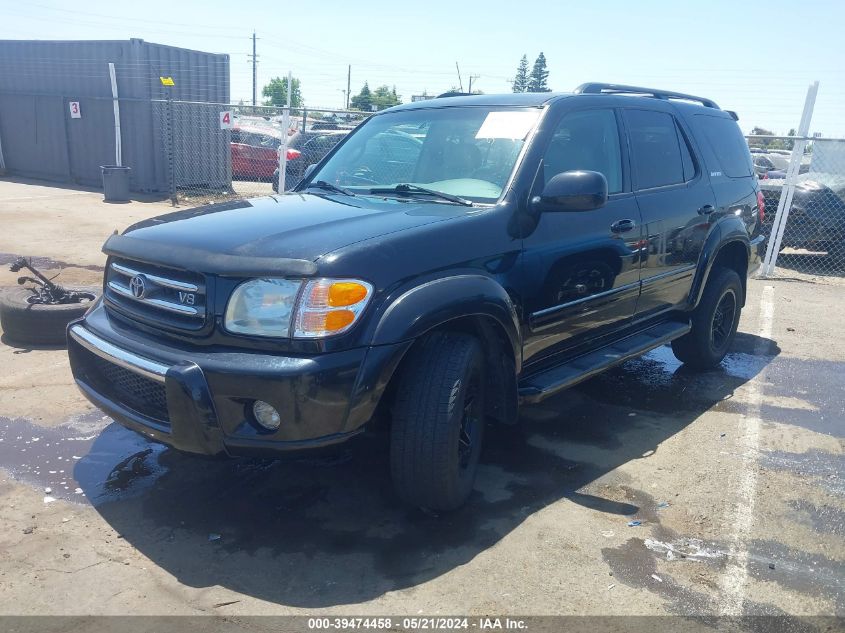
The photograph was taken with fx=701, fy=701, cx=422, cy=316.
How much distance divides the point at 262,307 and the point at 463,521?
4.72ft

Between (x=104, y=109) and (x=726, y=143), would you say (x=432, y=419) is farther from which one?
(x=104, y=109)

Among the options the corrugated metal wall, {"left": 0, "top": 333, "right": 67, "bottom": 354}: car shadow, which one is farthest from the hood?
the corrugated metal wall

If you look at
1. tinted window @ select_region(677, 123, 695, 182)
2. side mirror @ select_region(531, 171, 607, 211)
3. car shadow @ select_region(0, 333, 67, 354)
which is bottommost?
car shadow @ select_region(0, 333, 67, 354)

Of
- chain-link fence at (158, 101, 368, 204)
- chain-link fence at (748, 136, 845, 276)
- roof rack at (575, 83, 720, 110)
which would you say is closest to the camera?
roof rack at (575, 83, 720, 110)

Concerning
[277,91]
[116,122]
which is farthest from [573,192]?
[277,91]

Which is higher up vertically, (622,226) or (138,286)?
(622,226)

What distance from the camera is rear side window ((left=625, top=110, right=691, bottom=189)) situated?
4633 millimetres

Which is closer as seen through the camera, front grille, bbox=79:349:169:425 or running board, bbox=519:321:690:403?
front grille, bbox=79:349:169:425

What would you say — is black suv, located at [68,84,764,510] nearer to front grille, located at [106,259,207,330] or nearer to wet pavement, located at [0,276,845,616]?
front grille, located at [106,259,207,330]

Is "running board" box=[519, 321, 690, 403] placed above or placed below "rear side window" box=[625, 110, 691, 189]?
below

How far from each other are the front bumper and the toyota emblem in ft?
1.17

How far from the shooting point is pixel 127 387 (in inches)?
126

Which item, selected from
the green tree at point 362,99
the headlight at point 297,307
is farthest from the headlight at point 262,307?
the green tree at point 362,99

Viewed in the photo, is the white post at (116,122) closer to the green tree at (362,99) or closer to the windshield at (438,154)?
the windshield at (438,154)
